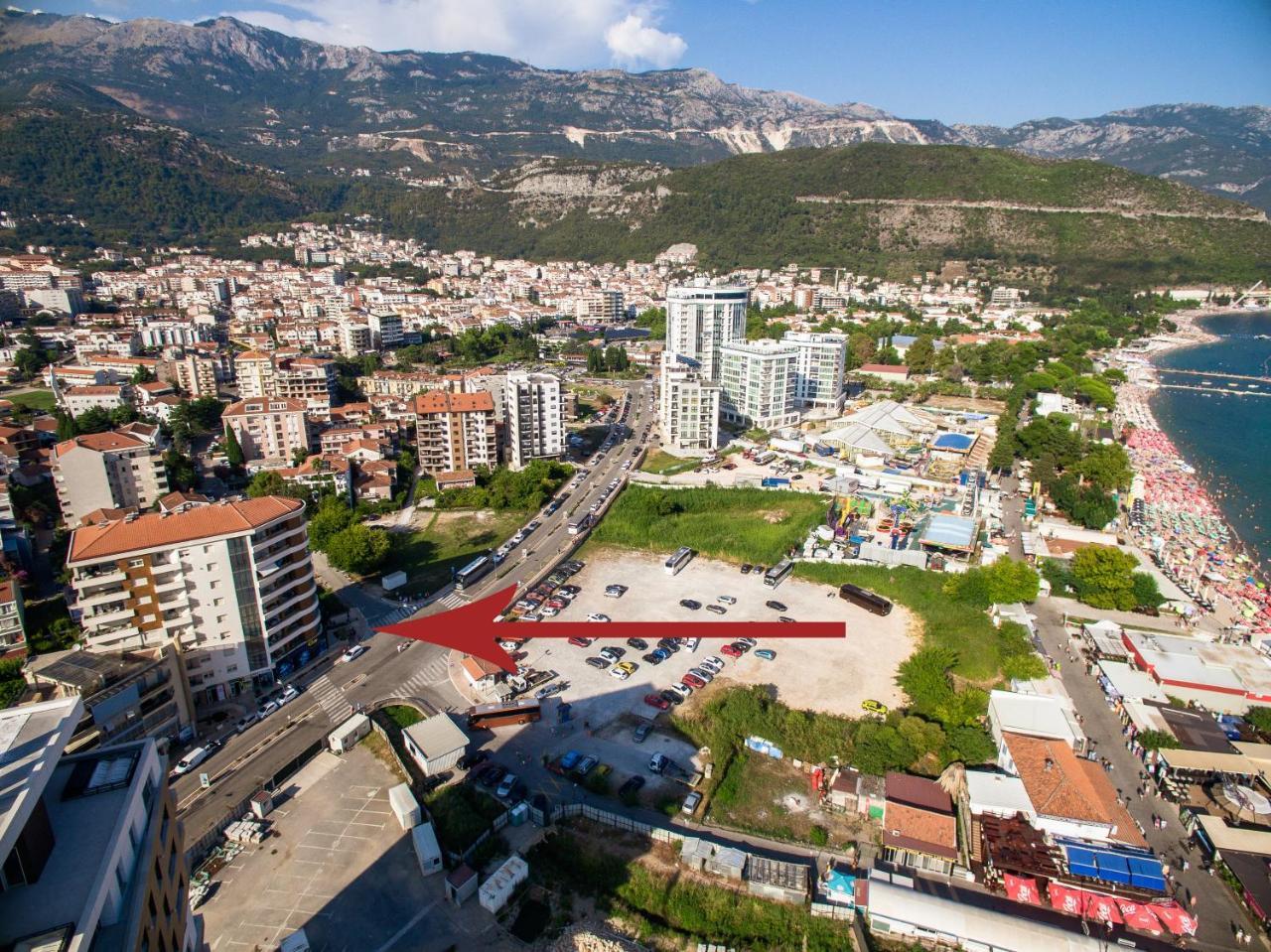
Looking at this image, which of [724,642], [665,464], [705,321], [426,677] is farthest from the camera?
[705,321]

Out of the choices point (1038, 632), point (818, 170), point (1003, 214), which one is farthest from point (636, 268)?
point (1038, 632)

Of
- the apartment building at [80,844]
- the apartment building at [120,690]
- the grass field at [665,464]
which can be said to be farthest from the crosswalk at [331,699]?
the grass field at [665,464]

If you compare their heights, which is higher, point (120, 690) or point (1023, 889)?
point (120, 690)

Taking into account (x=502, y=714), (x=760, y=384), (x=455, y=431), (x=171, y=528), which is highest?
(x=171, y=528)

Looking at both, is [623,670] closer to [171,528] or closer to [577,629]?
[577,629]

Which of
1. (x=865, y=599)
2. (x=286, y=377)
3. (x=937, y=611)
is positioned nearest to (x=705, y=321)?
(x=286, y=377)

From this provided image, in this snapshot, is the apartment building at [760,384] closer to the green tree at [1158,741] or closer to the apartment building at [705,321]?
the apartment building at [705,321]
